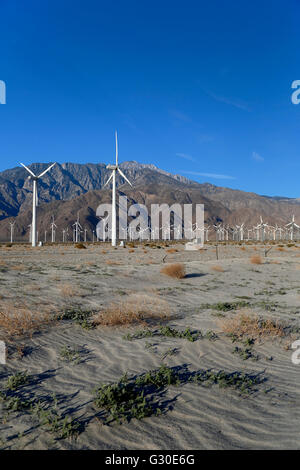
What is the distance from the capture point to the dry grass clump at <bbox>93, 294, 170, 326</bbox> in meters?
7.96

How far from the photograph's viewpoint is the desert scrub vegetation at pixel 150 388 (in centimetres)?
420

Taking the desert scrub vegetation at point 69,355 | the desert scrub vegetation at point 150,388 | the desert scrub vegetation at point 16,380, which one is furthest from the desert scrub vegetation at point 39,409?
the desert scrub vegetation at point 69,355

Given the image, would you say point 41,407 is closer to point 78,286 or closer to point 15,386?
point 15,386

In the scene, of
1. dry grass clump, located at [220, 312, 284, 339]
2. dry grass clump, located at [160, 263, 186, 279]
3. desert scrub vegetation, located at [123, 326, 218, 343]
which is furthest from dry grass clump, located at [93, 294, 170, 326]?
dry grass clump, located at [160, 263, 186, 279]

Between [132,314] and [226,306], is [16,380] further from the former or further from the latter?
[226,306]

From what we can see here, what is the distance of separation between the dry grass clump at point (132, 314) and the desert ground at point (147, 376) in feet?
0.10

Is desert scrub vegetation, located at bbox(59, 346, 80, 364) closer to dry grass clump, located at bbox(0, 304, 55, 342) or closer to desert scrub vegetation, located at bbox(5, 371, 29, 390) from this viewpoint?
desert scrub vegetation, located at bbox(5, 371, 29, 390)

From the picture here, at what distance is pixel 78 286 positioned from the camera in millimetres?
13203

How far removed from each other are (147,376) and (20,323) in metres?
3.88

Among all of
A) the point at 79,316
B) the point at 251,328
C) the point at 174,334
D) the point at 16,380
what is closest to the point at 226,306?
the point at 251,328

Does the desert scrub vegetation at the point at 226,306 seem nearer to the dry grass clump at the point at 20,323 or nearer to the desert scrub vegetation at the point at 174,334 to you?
the desert scrub vegetation at the point at 174,334

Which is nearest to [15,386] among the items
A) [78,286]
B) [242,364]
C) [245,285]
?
[242,364]
